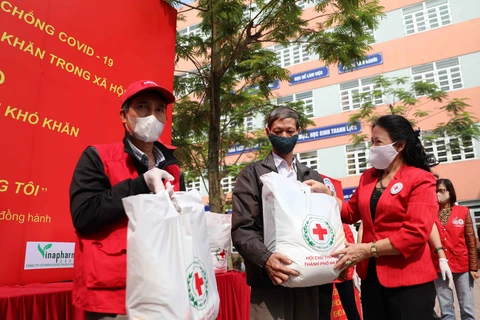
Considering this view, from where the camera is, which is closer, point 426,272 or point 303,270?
point 303,270

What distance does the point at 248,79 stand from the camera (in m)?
7.11

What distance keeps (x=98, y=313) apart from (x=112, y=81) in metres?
2.62

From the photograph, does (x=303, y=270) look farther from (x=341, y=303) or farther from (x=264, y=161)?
(x=341, y=303)

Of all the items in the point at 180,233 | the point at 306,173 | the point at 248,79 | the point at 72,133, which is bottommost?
the point at 180,233

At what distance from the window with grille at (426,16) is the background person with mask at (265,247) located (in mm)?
17803

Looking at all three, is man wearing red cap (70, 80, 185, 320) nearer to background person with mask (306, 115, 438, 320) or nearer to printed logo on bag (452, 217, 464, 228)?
background person with mask (306, 115, 438, 320)

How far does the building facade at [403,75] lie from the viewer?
50.5ft

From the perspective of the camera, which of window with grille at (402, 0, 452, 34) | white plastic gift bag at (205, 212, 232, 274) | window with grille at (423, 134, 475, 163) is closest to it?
Result: white plastic gift bag at (205, 212, 232, 274)

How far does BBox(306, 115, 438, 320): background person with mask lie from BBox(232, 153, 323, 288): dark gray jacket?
1.01 feet

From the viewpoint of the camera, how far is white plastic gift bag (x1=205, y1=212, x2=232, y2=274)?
13.4 ft

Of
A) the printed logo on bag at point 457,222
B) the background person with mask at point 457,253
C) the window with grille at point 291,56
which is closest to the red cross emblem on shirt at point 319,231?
the background person with mask at point 457,253

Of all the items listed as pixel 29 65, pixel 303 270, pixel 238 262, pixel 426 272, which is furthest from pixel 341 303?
pixel 238 262

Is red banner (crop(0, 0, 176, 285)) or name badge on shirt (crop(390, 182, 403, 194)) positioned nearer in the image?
name badge on shirt (crop(390, 182, 403, 194))

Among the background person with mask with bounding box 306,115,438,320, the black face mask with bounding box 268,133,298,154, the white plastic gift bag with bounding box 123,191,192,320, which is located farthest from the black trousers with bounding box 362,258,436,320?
the white plastic gift bag with bounding box 123,191,192,320
